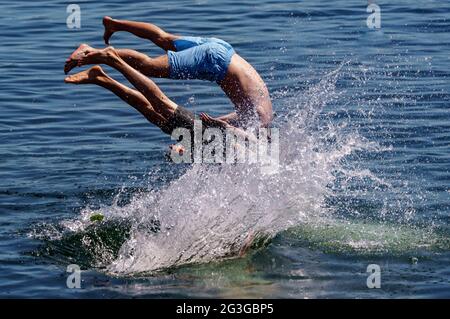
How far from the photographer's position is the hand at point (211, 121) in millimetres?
12359

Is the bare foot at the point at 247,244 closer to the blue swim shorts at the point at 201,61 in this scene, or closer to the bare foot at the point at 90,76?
the blue swim shorts at the point at 201,61

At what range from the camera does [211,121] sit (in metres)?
12.4

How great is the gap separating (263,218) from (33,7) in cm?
1283

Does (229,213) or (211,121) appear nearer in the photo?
(211,121)

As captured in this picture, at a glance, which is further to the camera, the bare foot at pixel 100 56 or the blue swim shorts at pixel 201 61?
the blue swim shorts at pixel 201 61

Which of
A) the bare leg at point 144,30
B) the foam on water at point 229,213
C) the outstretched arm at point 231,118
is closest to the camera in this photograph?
the foam on water at point 229,213

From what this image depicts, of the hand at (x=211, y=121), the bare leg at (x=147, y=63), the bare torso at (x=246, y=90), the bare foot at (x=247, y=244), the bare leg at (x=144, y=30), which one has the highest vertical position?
the bare leg at (x=144, y=30)

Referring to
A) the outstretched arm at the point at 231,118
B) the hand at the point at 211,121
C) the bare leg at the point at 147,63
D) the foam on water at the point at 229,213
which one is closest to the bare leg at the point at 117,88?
the bare leg at the point at 147,63

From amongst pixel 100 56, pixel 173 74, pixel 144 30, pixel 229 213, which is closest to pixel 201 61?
pixel 173 74

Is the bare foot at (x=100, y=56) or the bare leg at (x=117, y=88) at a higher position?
the bare foot at (x=100, y=56)

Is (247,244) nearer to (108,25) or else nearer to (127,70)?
(127,70)

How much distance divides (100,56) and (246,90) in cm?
169

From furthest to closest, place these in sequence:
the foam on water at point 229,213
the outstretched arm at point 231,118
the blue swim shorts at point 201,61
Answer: the outstretched arm at point 231,118, the blue swim shorts at point 201,61, the foam on water at point 229,213

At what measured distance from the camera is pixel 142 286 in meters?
11.3
